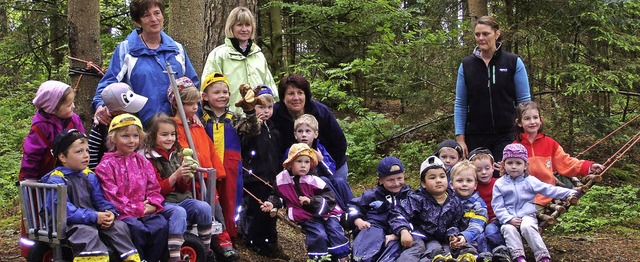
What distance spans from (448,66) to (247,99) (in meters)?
4.98

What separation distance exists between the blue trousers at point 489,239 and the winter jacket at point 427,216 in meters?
0.27

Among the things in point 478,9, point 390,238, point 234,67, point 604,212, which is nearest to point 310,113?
point 234,67

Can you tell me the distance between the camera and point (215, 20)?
6.70 meters

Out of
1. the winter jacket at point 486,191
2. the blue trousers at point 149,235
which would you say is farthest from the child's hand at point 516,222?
the blue trousers at point 149,235

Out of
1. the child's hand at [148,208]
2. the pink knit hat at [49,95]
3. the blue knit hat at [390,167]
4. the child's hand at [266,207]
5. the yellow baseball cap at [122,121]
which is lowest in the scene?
the child's hand at [266,207]

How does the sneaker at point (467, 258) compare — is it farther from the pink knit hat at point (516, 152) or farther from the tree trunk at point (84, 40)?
the tree trunk at point (84, 40)

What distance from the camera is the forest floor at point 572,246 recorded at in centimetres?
595

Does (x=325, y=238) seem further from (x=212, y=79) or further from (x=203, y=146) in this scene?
(x=212, y=79)

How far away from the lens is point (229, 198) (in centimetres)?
545

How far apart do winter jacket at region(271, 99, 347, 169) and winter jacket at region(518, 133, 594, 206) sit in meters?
1.69

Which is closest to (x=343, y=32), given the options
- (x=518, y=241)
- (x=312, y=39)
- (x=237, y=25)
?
(x=312, y=39)

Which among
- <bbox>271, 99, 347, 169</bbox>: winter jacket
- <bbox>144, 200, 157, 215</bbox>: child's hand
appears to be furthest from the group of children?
<bbox>271, 99, 347, 169</bbox>: winter jacket

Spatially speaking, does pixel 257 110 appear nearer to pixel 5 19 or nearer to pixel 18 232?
pixel 18 232

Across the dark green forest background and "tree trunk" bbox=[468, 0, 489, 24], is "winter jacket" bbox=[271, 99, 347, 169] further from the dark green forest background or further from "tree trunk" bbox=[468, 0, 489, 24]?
"tree trunk" bbox=[468, 0, 489, 24]
